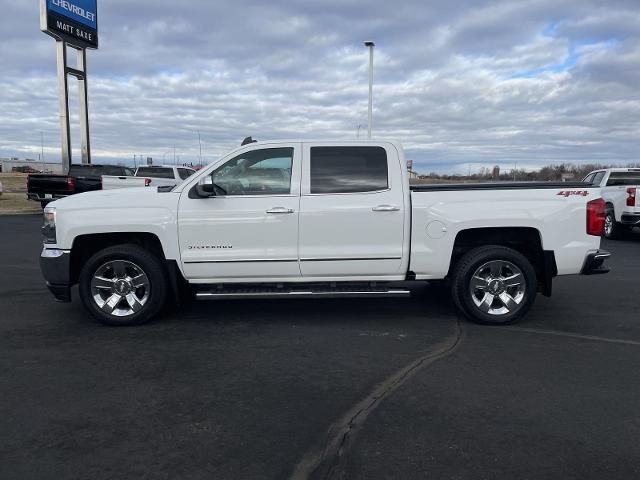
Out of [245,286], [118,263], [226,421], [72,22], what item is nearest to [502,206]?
[245,286]

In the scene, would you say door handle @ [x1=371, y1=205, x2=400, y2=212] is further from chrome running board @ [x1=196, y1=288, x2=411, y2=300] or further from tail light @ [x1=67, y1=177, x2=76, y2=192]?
tail light @ [x1=67, y1=177, x2=76, y2=192]

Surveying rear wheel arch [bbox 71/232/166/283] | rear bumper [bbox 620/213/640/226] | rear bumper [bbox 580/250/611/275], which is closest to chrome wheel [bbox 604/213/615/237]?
rear bumper [bbox 620/213/640/226]

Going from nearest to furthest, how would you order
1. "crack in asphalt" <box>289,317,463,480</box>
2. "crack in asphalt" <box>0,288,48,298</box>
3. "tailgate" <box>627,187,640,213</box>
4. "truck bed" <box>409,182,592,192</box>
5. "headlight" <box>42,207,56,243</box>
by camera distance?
"crack in asphalt" <box>289,317,463,480</box>, "headlight" <box>42,207,56,243</box>, "truck bed" <box>409,182,592,192</box>, "crack in asphalt" <box>0,288,48,298</box>, "tailgate" <box>627,187,640,213</box>

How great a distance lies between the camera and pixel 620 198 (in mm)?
14055

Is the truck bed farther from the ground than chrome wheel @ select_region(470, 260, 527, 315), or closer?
farther from the ground

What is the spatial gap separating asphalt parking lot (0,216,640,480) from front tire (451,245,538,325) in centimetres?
16

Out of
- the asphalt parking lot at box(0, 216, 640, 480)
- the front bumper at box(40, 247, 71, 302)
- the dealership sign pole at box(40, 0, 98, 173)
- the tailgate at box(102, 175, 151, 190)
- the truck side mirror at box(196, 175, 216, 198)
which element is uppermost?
the dealership sign pole at box(40, 0, 98, 173)

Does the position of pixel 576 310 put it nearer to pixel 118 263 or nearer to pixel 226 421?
pixel 226 421

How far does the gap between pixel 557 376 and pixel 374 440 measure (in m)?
1.93

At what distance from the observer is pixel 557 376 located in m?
4.52

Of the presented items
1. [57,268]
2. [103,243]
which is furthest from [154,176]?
[57,268]

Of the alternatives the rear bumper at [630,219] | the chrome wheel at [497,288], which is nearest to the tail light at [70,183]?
the chrome wheel at [497,288]

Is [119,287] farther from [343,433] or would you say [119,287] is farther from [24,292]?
[343,433]

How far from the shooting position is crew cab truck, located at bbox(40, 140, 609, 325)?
5797 mm
